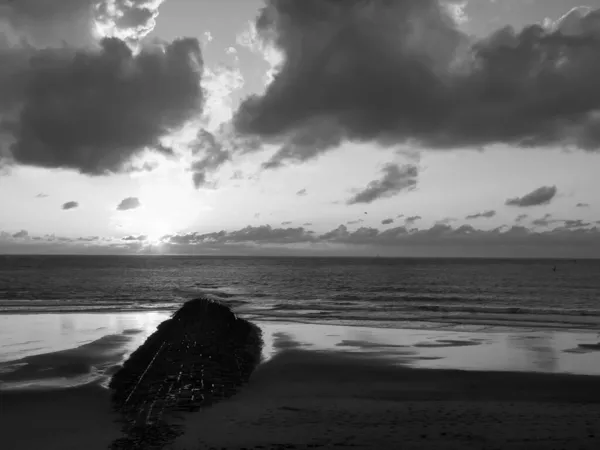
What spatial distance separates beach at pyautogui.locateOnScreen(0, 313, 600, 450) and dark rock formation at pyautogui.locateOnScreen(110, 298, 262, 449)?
18.1 inches

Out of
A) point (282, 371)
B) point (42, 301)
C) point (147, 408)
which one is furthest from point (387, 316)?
point (42, 301)

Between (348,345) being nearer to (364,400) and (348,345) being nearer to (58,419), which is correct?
(364,400)

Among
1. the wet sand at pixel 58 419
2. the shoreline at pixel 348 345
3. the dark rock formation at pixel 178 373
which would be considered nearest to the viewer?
the wet sand at pixel 58 419

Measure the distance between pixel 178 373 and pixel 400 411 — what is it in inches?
316

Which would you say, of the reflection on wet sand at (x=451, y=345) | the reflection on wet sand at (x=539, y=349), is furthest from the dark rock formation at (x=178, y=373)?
the reflection on wet sand at (x=539, y=349)

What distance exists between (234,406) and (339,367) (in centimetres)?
714

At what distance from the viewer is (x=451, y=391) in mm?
16281

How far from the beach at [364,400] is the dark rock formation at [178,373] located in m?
0.46

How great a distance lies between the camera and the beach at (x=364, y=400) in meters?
11.6

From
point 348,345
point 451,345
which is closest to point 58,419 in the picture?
point 348,345

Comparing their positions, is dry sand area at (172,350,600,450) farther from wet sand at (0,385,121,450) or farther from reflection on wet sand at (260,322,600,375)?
wet sand at (0,385,121,450)

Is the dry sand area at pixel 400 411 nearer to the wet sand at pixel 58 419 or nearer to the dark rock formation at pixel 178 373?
the dark rock formation at pixel 178 373

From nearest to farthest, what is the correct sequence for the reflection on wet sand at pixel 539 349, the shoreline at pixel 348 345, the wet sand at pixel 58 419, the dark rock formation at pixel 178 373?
the wet sand at pixel 58 419 < the dark rock formation at pixel 178 373 < the shoreline at pixel 348 345 < the reflection on wet sand at pixel 539 349

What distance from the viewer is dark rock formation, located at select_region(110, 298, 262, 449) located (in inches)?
481
